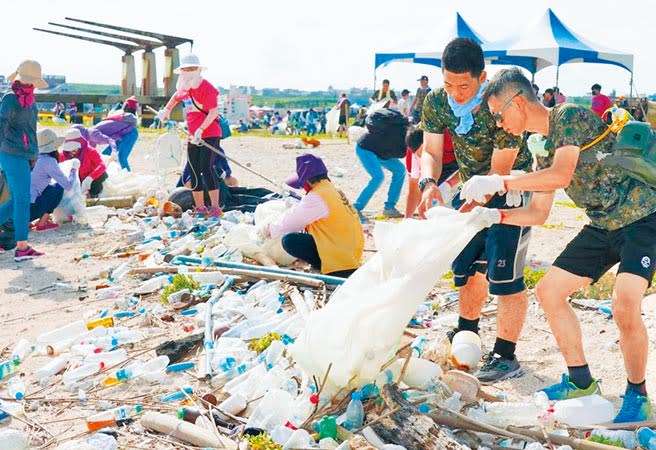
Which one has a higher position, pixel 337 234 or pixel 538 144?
pixel 538 144

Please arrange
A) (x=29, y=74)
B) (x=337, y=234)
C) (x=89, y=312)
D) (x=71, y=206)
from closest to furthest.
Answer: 1. (x=89, y=312)
2. (x=337, y=234)
3. (x=29, y=74)
4. (x=71, y=206)

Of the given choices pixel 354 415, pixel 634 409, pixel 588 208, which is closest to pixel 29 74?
pixel 354 415

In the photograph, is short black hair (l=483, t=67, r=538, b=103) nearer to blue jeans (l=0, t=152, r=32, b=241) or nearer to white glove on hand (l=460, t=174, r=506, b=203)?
white glove on hand (l=460, t=174, r=506, b=203)

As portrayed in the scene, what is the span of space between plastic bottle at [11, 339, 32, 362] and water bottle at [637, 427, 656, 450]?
339 cm

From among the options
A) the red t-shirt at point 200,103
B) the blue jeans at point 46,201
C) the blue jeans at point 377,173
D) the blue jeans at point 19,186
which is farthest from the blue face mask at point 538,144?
the blue jeans at point 46,201

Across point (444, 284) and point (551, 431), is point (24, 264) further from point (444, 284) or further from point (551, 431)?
point (551, 431)

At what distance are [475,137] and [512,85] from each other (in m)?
0.88

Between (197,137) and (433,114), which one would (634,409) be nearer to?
(433,114)

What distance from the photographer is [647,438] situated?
3117mm

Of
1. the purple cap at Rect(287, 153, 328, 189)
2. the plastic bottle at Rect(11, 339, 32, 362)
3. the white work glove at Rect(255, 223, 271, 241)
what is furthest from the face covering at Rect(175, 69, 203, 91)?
the plastic bottle at Rect(11, 339, 32, 362)

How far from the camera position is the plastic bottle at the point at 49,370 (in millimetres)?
4139

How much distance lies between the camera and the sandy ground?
3971 mm

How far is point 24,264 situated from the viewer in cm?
704

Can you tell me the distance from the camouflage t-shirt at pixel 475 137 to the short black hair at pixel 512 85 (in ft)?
2.15
